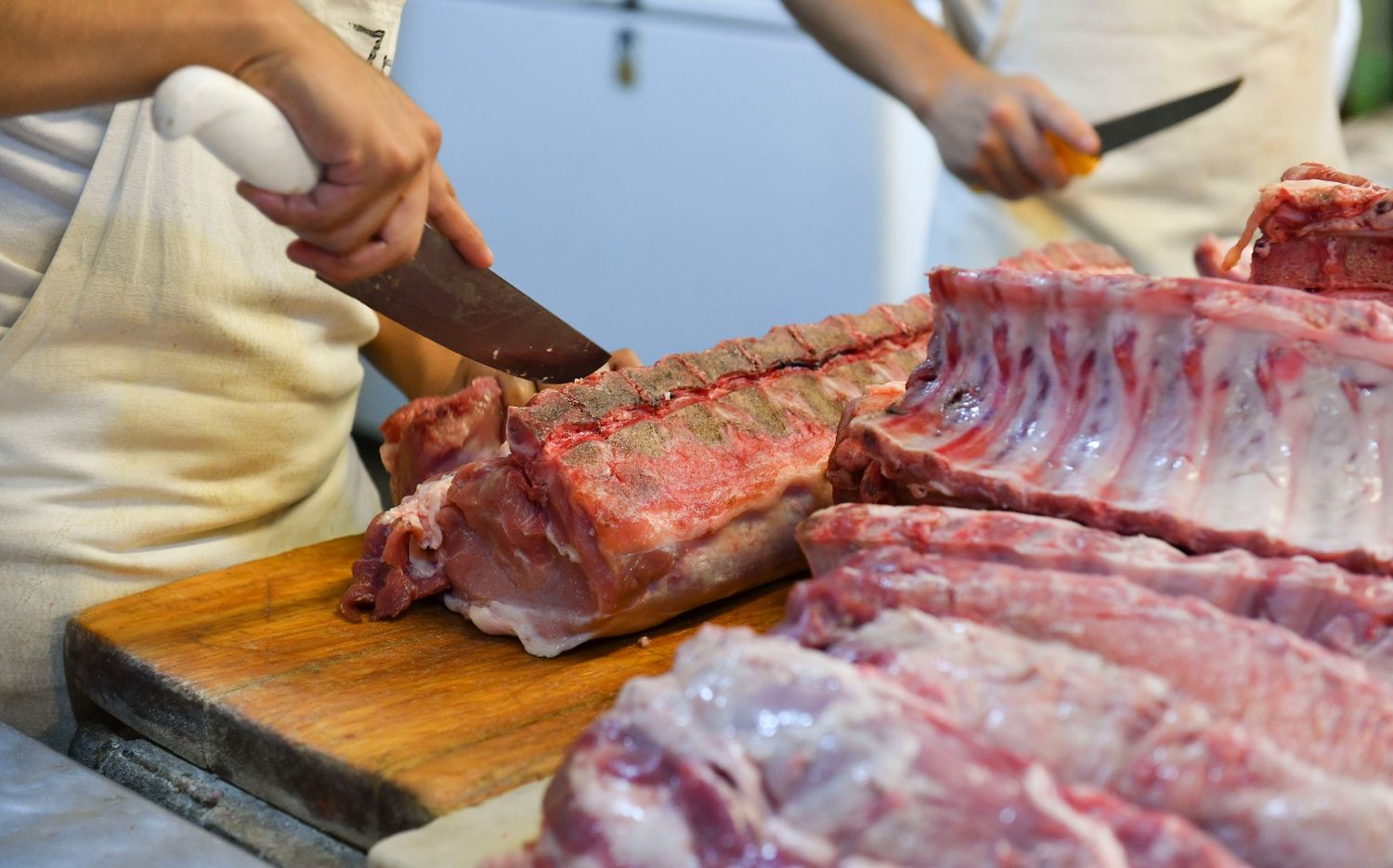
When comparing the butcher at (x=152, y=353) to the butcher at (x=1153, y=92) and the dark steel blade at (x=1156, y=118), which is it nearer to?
the dark steel blade at (x=1156, y=118)

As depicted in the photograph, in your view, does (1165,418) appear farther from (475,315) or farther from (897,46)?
(897,46)

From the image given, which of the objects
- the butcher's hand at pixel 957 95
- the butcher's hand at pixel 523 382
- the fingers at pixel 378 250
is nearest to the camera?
the fingers at pixel 378 250

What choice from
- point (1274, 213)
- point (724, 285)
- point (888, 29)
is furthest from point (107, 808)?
point (724, 285)

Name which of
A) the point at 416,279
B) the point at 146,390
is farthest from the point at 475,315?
the point at 146,390

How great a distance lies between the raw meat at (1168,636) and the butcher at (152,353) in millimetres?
892

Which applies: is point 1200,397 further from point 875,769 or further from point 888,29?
point 888,29

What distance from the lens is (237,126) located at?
1675 millimetres

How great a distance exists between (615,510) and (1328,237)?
1284 mm

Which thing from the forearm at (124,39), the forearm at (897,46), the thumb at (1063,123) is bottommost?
the forearm at (124,39)

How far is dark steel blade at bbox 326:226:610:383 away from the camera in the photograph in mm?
2316

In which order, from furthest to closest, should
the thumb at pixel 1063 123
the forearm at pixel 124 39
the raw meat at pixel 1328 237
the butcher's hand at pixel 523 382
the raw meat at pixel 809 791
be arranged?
1. the thumb at pixel 1063 123
2. the butcher's hand at pixel 523 382
3. the raw meat at pixel 1328 237
4. the forearm at pixel 124 39
5. the raw meat at pixel 809 791

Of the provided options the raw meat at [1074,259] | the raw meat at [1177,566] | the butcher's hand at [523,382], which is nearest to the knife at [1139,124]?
the raw meat at [1074,259]

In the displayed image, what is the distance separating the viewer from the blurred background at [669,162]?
21.2ft

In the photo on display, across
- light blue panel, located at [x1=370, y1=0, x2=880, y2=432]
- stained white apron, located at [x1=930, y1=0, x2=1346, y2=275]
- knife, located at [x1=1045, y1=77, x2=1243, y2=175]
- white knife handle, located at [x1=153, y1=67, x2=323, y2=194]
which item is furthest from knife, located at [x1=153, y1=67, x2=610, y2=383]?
light blue panel, located at [x1=370, y1=0, x2=880, y2=432]
